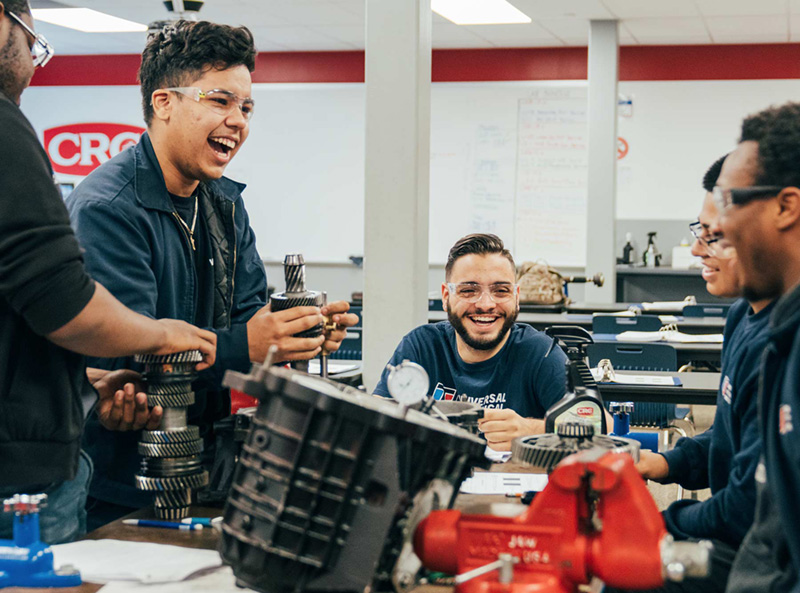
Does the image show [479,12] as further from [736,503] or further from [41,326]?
[41,326]

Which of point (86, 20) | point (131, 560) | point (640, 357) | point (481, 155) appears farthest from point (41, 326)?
point (481, 155)

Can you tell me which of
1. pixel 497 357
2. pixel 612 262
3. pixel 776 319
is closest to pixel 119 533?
pixel 776 319

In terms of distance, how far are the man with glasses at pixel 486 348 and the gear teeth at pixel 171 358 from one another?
1.04 metres

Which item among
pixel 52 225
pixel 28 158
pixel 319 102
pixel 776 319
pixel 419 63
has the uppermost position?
pixel 319 102

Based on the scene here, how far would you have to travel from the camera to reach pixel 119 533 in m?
1.57

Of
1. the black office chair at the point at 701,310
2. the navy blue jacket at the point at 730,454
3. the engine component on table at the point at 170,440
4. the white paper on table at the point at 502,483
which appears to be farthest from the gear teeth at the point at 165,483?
the black office chair at the point at 701,310

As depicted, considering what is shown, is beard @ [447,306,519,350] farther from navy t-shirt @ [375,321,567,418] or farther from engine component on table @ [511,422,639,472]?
engine component on table @ [511,422,639,472]

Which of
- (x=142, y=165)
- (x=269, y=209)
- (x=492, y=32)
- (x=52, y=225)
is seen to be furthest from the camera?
(x=269, y=209)

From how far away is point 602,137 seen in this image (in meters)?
8.31

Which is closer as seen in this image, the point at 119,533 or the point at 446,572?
the point at 446,572

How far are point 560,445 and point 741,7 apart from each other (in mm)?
7361

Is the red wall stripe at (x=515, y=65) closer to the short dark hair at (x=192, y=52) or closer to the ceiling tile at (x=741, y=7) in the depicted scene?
the ceiling tile at (x=741, y=7)

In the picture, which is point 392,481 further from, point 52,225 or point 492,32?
point 492,32

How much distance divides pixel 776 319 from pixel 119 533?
3.60 ft
